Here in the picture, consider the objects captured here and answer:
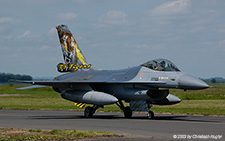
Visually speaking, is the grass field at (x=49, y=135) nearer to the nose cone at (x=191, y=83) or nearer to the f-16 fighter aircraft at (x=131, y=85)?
the nose cone at (x=191, y=83)

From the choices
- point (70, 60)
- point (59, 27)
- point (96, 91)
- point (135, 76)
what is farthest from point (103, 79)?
point (59, 27)

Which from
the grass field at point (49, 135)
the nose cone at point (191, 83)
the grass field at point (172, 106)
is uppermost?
the nose cone at point (191, 83)

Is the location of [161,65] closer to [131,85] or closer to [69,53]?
[131,85]

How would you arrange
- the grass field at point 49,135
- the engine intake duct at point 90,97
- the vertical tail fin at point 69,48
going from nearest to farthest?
the grass field at point 49,135, the engine intake duct at point 90,97, the vertical tail fin at point 69,48

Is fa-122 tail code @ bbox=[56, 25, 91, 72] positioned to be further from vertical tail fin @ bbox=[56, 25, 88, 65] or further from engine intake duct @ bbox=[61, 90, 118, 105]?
engine intake duct @ bbox=[61, 90, 118, 105]

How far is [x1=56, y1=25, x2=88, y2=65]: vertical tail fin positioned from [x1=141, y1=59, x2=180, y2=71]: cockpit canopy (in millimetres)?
7659

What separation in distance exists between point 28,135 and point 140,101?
385 inches

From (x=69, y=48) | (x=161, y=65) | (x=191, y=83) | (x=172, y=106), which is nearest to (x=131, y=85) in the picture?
(x=161, y=65)

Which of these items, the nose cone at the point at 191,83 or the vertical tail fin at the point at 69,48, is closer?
the nose cone at the point at 191,83

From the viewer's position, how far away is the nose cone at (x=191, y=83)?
19.5 metres

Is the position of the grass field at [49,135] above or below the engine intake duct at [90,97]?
below

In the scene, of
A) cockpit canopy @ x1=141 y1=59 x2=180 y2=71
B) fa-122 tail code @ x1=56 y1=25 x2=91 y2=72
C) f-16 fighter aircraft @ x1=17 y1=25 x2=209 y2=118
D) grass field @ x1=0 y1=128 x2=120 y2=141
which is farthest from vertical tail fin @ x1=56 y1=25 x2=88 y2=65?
grass field @ x1=0 y1=128 x2=120 y2=141

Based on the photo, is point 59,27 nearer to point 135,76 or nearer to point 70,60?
point 70,60

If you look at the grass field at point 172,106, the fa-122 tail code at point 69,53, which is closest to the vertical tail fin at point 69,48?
the fa-122 tail code at point 69,53
